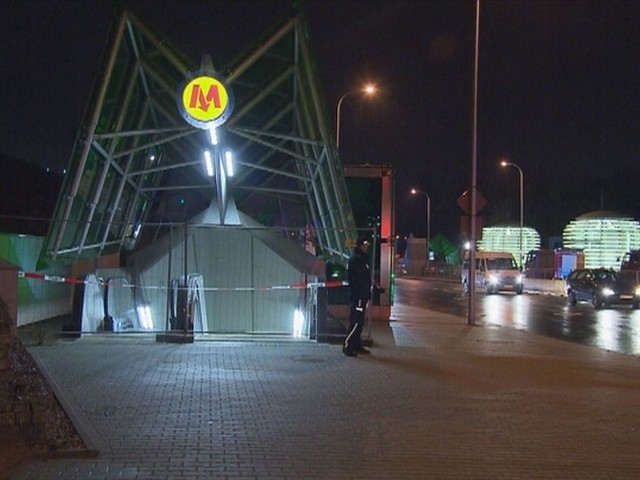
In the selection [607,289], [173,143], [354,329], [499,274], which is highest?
[173,143]

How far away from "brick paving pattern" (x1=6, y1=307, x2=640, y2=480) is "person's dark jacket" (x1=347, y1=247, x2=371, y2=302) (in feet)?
3.24

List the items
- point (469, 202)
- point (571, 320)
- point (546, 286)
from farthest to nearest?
point (546, 286) < point (571, 320) < point (469, 202)

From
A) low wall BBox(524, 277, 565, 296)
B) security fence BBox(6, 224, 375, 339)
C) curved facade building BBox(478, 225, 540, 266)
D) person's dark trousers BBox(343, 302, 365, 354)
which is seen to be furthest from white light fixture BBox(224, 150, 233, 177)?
curved facade building BBox(478, 225, 540, 266)

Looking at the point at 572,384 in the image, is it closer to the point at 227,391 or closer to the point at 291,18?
the point at 227,391

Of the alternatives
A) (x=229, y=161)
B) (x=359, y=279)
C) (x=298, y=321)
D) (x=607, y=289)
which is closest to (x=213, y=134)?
(x=229, y=161)

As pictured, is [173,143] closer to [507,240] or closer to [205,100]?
[205,100]

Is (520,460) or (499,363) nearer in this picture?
(520,460)

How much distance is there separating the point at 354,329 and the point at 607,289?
878 inches

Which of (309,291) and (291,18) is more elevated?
(291,18)

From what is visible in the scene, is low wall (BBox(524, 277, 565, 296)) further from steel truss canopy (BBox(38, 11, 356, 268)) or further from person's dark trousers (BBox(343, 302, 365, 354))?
person's dark trousers (BBox(343, 302, 365, 354))

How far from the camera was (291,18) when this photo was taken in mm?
16031

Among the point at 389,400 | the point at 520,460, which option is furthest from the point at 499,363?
the point at 520,460

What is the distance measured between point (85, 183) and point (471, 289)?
10.1 m

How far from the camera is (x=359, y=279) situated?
43.8 ft
